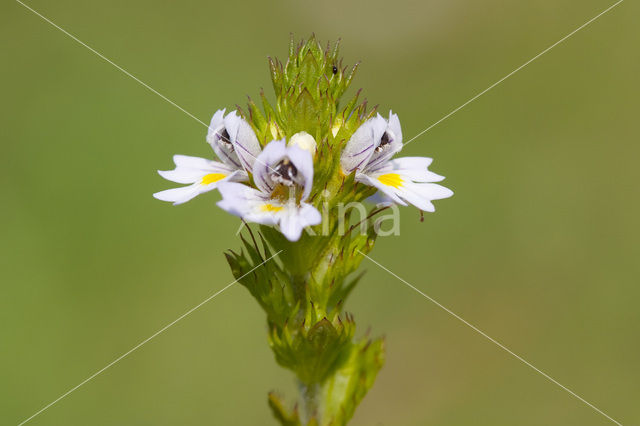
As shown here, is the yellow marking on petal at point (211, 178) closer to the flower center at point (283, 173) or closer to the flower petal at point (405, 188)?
the flower center at point (283, 173)

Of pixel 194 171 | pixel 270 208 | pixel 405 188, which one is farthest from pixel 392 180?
pixel 194 171

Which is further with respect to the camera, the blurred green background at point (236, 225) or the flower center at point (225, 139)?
the blurred green background at point (236, 225)

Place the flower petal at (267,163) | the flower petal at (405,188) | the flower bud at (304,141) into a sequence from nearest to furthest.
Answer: the flower petal at (267,163) → the flower bud at (304,141) → the flower petal at (405,188)

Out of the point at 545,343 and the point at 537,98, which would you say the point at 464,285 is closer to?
the point at 545,343

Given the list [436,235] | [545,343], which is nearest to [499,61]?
[436,235]

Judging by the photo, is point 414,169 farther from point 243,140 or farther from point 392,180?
point 243,140

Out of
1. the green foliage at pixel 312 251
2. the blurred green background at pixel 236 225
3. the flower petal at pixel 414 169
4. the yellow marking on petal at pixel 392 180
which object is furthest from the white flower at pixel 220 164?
the blurred green background at pixel 236 225
